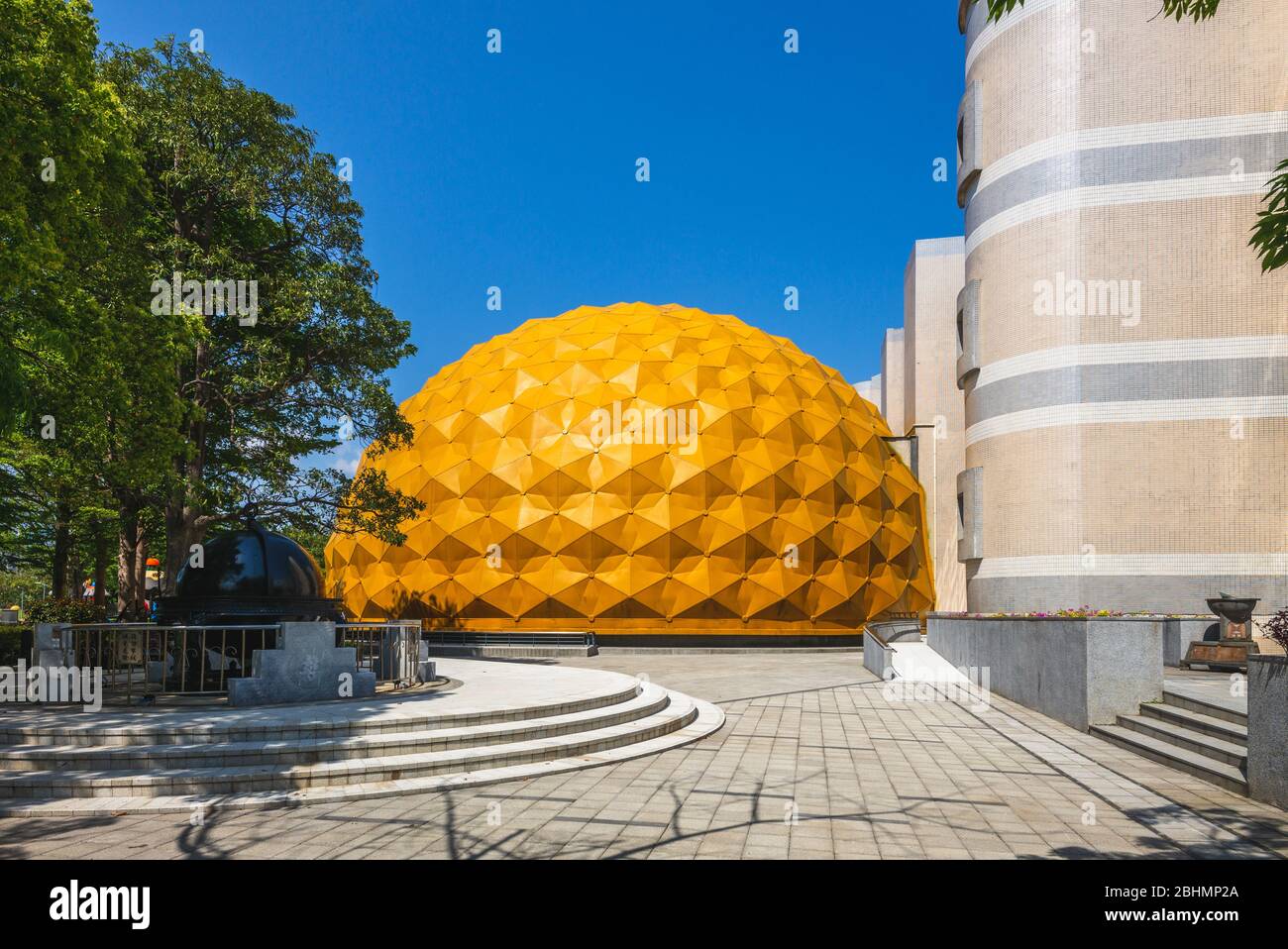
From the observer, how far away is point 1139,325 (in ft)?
78.9

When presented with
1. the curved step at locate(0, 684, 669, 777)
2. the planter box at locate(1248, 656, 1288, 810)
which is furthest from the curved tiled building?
the curved step at locate(0, 684, 669, 777)

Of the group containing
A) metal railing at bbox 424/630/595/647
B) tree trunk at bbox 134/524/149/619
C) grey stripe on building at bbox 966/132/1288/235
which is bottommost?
metal railing at bbox 424/630/595/647

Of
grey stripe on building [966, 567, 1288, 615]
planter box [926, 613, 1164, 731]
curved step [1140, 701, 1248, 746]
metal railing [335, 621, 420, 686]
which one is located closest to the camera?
curved step [1140, 701, 1248, 746]

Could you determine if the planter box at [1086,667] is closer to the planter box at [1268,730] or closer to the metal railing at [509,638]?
the planter box at [1268,730]

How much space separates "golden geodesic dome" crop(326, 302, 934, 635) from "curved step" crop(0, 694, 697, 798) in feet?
65.1

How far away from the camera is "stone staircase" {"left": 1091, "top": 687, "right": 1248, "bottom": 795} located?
943cm

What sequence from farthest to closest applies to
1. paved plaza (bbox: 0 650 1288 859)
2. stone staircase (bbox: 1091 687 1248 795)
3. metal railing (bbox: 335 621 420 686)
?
1. metal railing (bbox: 335 621 420 686)
2. stone staircase (bbox: 1091 687 1248 795)
3. paved plaza (bbox: 0 650 1288 859)

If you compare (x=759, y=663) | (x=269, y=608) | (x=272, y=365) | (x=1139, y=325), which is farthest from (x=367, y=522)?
(x=1139, y=325)

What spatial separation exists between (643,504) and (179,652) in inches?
727

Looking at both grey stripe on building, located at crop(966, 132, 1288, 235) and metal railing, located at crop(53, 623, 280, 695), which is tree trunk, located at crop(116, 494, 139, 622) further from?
grey stripe on building, located at crop(966, 132, 1288, 235)

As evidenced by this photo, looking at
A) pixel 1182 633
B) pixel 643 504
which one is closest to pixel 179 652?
pixel 643 504

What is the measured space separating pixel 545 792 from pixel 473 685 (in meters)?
6.48

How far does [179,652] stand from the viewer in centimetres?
1423

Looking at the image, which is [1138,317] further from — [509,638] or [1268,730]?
[509,638]
